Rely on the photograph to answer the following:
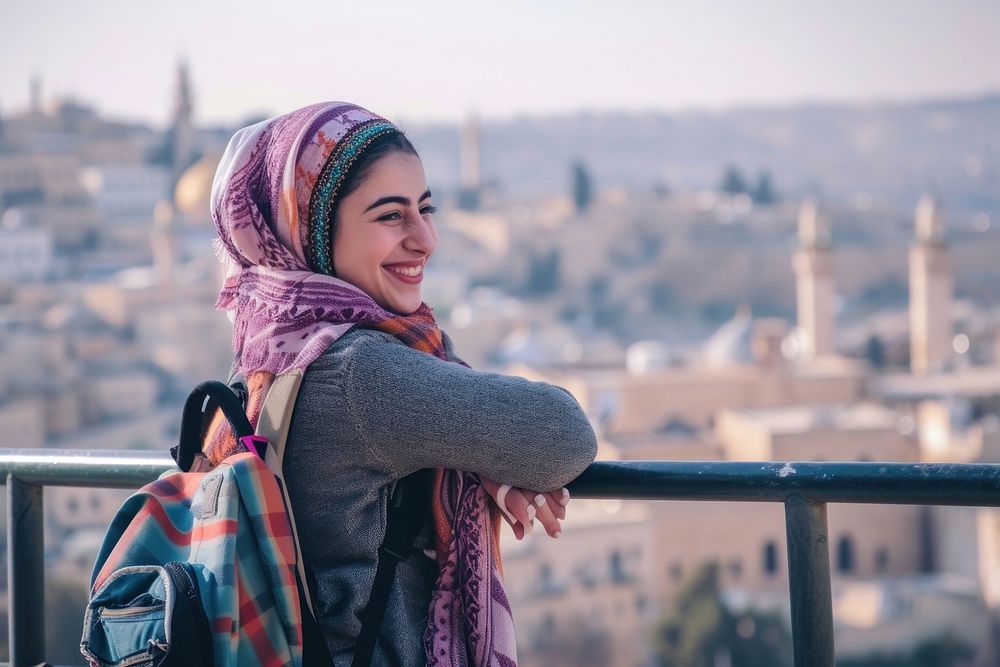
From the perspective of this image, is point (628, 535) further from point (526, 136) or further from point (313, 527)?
point (526, 136)

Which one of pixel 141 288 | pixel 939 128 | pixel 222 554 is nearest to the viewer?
pixel 222 554

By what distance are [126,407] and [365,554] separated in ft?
87.2

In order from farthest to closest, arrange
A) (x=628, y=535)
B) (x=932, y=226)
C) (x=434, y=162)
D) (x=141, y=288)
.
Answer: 1. (x=434, y=162)
2. (x=141, y=288)
3. (x=932, y=226)
4. (x=628, y=535)

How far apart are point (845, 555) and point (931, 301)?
8269mm

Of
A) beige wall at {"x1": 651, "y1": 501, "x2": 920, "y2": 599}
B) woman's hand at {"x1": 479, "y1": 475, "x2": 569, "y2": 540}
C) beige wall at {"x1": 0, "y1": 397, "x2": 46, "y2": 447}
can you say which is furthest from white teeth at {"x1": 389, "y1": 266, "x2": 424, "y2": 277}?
beige wall at {"x1": 0, "y1": 397, "x2": 46, "y2": 447}

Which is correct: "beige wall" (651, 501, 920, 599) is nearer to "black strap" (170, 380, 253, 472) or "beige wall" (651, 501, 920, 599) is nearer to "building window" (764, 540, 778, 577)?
"building window" (764, 540, 778, 577)

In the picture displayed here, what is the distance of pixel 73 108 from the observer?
48844 millimetres

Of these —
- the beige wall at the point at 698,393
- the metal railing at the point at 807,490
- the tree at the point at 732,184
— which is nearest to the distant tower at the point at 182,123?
the tree at the point at 732,184

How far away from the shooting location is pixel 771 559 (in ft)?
56.3

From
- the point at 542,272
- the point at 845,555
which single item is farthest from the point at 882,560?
the point at 542,272

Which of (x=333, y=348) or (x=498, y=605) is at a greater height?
(x=333, y=348)

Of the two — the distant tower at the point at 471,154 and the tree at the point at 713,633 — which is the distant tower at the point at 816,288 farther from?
the distant tower at the point at 471,154

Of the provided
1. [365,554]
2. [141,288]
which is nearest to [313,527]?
[365,554]

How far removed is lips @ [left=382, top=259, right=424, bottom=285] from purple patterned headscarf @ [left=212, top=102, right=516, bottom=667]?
4cm
